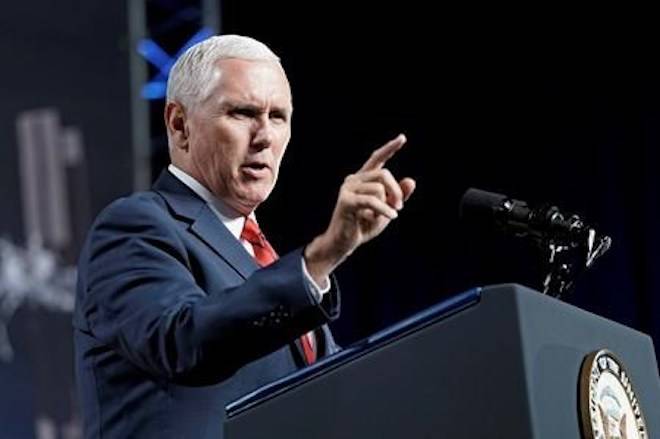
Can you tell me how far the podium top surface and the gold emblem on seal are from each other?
0.56 ft

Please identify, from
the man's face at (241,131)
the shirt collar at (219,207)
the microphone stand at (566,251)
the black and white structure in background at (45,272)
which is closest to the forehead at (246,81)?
the man's face at (241,131)

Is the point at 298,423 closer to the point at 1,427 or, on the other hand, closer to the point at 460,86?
the point at 1,427

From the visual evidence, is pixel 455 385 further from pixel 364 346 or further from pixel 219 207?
pixel 219 207

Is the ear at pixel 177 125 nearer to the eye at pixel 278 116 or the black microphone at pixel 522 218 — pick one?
the eye at pixel 278 116

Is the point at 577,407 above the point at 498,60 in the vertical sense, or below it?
below

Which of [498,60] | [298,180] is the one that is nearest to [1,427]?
[298,180]

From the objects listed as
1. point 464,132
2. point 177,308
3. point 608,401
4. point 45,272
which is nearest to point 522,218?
point 608,401

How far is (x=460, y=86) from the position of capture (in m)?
5.12

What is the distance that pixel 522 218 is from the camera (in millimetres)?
1561

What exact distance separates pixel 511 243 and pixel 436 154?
0.47 meters

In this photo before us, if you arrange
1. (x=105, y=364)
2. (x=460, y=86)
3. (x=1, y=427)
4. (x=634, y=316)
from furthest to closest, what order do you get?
(x=460, y=86), (x=634, y=316), (x=1, y=427), (x=105, y=364)

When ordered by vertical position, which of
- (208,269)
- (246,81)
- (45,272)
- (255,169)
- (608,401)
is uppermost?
(246,81)

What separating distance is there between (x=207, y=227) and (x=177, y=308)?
0.26 meters

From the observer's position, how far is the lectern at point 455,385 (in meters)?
1.19
